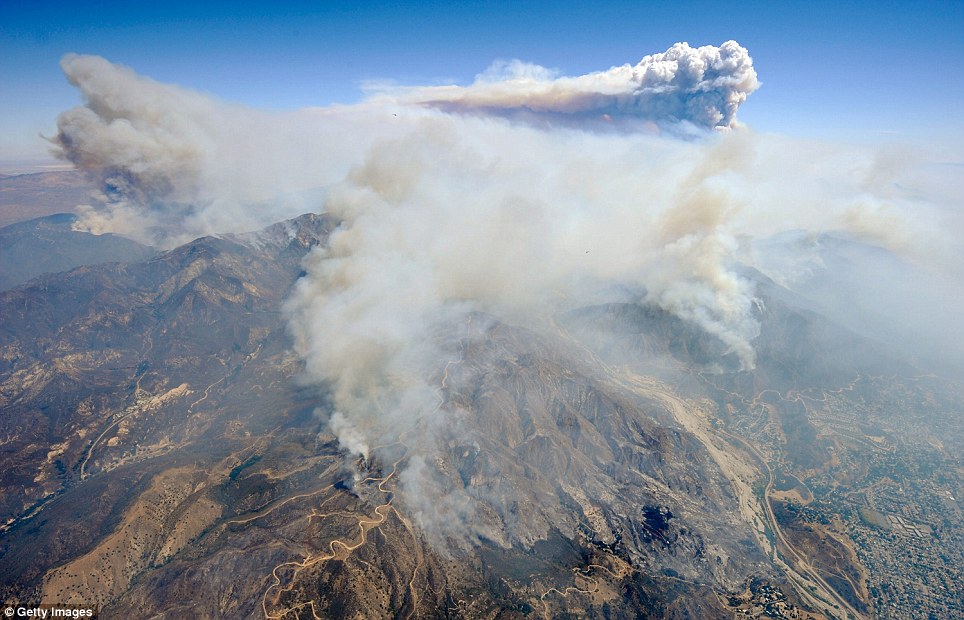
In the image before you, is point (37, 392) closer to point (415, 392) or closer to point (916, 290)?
point (415, 392)

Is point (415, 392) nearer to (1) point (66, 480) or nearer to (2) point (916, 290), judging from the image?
(1) point (66, 480)

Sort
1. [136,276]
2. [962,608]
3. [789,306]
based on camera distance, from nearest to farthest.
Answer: [962,608]
[789,306]
[136,276]

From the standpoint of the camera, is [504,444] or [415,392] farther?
[415,392]

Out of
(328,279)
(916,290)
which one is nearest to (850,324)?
(916,290)

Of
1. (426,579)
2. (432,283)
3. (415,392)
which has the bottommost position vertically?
(426,579)

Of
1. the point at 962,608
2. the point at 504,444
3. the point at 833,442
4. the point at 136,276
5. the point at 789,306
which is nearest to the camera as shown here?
the point at 962,608

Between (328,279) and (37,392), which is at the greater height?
(328,279)

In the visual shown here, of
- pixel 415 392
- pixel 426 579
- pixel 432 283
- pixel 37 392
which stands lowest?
pixel 37 392

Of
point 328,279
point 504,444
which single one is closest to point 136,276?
point 328,279

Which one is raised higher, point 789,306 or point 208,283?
point 789,306
